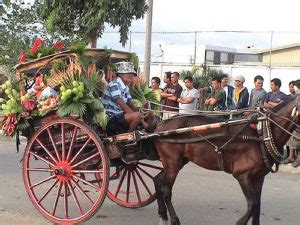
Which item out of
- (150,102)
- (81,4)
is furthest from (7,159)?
(150,102)

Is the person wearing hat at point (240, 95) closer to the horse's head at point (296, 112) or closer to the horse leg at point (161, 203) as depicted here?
the horse leg at point (161, 203)

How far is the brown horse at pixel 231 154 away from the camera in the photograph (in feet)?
16.6

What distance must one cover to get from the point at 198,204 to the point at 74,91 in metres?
2.51

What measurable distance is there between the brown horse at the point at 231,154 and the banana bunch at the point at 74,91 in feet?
3.37

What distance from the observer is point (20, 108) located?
19.8ft

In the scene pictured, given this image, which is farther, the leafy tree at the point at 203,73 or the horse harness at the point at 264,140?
the leafy tree at the point at 203,73

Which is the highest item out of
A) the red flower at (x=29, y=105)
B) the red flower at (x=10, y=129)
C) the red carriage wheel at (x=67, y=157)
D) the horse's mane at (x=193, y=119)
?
the red flower at (x=29, y=105)

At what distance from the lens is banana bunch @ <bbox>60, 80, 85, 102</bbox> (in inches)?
218

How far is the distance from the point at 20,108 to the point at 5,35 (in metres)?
7.66

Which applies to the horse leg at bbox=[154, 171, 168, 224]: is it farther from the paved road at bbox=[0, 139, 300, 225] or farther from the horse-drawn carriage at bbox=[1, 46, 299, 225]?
the paved road at bbox=[0, 139, 300, 225]

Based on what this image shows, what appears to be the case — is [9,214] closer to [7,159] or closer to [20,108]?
[20,108]

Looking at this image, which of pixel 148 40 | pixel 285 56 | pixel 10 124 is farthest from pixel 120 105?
pixel 285 56

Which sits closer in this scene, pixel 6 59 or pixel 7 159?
pixel 7 159

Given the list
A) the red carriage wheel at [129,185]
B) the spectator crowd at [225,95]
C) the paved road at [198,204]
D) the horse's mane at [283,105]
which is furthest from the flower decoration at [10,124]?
the spectator crowd at [225,95]
